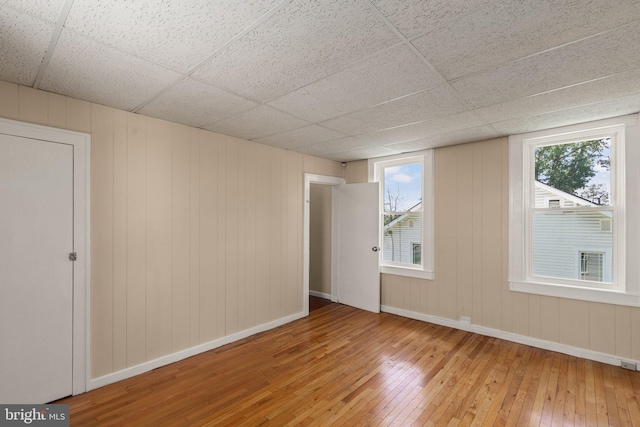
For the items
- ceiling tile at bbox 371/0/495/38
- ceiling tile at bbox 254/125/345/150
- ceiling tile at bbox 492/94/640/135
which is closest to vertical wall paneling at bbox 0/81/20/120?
ceiling tile at bbox 254/125/345/150

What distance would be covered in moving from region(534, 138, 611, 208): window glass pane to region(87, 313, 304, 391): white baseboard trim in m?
3.64

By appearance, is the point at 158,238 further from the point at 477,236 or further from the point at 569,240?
the point at 569,240

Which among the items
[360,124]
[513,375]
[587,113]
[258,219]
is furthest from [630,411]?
[258,219]

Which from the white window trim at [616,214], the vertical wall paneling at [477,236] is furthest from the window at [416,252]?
the white window trim at [616,214]

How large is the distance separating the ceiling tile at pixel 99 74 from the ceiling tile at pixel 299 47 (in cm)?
36

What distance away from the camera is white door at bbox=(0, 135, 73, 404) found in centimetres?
217

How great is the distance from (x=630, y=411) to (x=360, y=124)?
127 inches

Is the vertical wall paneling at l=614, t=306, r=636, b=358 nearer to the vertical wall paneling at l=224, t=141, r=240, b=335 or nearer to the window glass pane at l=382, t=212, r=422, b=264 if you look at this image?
the window glass pane at l=382, t=212, r=422, b=264

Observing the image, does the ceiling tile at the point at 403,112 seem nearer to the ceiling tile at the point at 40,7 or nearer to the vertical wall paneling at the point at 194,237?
the vertical wall paneling at the point at 194,237

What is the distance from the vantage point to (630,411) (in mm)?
2246

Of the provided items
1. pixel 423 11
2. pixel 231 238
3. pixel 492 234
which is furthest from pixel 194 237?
pixel 492 234

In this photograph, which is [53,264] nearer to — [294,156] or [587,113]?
[294,156]

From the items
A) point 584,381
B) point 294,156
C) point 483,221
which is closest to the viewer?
point 584,381

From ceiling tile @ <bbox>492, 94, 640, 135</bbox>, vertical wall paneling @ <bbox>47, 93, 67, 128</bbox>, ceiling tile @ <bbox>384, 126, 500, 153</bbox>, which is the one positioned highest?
ceiling tile @ <bbox>492, 94, 640, 135</bbox>
